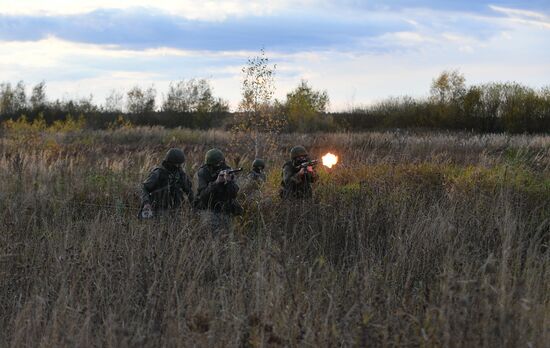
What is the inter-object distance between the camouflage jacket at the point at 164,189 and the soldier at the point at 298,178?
3.99 feet

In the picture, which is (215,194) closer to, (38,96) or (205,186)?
(205,186)

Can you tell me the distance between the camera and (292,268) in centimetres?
453

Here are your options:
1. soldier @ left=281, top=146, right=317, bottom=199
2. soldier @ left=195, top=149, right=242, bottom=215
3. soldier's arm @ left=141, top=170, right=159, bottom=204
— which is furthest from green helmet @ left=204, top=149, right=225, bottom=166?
soldier @ left=281, top=146, right=317, bottom=199

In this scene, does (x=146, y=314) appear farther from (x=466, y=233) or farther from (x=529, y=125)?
(x=529, y=125)

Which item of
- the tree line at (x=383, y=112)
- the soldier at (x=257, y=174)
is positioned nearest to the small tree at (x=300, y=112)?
the tree line at (x=383, y=112)

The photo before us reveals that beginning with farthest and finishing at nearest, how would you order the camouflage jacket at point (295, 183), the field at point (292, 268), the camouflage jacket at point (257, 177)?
the camouflage jacket at point (257, 177), the camouflage jacket at point (295, 183), the field at point (292, 268)

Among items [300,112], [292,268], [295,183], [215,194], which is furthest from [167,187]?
[300,112]

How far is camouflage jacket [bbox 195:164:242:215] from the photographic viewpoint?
7.05 metres

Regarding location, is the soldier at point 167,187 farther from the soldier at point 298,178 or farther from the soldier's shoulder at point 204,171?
the soldier at point 298,178

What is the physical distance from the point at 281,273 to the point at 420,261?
4.81 feet

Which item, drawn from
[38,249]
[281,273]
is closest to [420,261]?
[281,273]

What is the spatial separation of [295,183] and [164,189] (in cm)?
167

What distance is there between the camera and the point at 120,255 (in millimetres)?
5250

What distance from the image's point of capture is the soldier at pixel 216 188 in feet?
23.0
